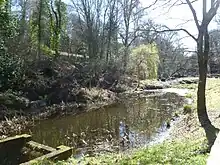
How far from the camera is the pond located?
12.0 meters

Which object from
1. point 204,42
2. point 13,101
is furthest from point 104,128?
point 13,101

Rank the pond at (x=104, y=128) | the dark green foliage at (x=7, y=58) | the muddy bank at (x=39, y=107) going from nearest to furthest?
the pond at (x=104, y=128), the muddy bank at (x=39, y=107), the dark green foliage at (x=7, y=58)

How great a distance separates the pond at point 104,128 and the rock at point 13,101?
7.98ft

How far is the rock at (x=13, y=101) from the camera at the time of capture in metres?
17.9

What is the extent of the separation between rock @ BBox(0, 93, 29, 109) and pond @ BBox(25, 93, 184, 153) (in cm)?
243

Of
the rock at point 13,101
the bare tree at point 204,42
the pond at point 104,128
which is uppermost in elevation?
the bare tree at point 204,42

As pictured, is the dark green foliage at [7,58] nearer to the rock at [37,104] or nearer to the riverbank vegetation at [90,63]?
the riverbank vegetation at [90,63]

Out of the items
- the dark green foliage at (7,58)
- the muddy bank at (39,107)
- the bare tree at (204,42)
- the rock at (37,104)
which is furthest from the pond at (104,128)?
the dark green foliage at (7,58)

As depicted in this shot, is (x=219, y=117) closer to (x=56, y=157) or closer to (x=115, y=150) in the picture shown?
(x=115, y=150)

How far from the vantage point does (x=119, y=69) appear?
3312cm

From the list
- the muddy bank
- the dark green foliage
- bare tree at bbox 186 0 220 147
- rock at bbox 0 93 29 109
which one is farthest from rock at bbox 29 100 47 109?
bare tree at bbox 186 0 220 147

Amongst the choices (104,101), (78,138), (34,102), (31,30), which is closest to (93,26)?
(31,30)

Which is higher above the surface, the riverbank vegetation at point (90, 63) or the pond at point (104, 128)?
the riverbank vegetation at point (90, 63)

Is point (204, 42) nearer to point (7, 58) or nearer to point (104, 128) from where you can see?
point (104, 128)
